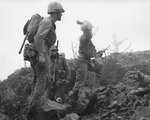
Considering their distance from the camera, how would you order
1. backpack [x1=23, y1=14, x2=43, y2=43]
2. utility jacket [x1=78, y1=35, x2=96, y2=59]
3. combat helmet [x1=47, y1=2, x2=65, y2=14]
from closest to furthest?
backpack [x1=23, y1=14, x2=43, y2=43], combat helmet [x1=47, y1=2, x2=65, y2=14], utility jacket [x1=78, y1=35, x2=96, y2=59]

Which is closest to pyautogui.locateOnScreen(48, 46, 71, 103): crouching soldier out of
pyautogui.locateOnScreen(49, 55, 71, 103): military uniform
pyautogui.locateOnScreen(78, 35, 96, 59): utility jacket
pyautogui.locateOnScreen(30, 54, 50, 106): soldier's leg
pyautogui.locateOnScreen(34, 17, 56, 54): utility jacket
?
pyautogui.locateOnScreen(49, 55, 71, 103): military uniform

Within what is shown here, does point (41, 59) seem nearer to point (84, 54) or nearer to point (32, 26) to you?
point (32, 26)

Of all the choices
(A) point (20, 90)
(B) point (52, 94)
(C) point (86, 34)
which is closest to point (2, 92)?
(A) point (20, 90)

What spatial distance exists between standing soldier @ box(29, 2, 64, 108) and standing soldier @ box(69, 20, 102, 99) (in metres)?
2.33

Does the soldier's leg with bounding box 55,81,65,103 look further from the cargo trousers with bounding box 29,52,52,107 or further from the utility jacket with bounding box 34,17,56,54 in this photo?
the utility jacket with bounding box 34,17,56,54

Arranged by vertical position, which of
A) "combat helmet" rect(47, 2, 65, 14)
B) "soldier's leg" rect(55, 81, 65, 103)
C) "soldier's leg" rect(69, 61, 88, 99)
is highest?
"combat helmet" rect(47, 2, 65, 14)

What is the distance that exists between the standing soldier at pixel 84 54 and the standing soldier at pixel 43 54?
7.64 ft

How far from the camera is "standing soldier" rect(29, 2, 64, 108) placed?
8016mm

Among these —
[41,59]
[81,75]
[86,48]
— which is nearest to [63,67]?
[81,75]

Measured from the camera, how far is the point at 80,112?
9758 mm

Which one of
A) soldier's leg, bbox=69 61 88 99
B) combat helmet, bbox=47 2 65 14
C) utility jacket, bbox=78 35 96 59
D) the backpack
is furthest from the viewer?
utility jacket, bbox=78 35 96 59

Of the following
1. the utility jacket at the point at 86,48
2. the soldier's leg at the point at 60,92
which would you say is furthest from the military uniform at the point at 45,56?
the utility jacket at the point at 86,48

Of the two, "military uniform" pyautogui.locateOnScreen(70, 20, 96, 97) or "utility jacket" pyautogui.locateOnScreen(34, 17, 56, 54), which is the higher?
"utility jacket" pyautogui.locateOnScreen(34, 17, 56, 54)

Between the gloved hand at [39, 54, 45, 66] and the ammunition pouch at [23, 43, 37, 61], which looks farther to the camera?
the ammunition pouch at [23, 43, 37, 61]
